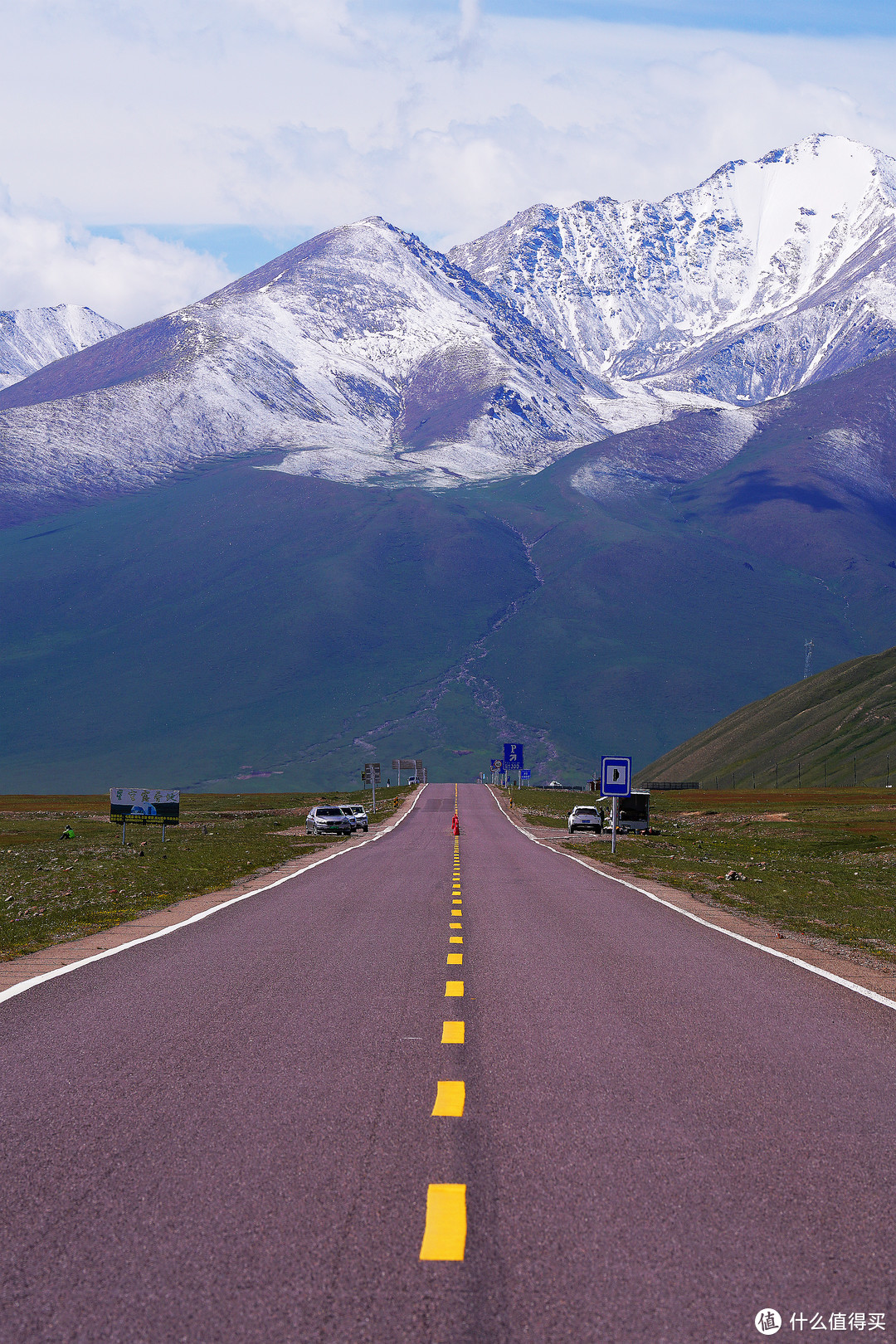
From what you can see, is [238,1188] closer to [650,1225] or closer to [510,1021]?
[650,1225]

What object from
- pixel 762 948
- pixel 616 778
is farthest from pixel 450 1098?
pixel 616 778

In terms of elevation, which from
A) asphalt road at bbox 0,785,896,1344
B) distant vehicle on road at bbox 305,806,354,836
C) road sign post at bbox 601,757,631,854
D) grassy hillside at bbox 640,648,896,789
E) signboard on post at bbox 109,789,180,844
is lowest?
distant vehicle on road at bbox 305,806,354,836

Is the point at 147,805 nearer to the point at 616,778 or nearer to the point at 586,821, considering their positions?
the point at 616,778

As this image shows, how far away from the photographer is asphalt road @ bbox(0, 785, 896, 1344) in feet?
15.5

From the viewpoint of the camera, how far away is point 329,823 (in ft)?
189

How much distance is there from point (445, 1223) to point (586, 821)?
5547cm

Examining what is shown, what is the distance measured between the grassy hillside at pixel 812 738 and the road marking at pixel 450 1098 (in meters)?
106

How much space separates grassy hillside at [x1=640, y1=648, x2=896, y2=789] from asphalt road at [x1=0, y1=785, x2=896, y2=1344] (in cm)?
10318

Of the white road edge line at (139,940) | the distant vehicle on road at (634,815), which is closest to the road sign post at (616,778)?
the white road edge line at (139,940)

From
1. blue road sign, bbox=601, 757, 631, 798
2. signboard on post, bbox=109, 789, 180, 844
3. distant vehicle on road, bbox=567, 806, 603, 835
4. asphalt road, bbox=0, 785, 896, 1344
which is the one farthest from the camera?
distant vehicle on road, bbox=567, 806, 603, 835

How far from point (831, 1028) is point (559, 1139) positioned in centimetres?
407

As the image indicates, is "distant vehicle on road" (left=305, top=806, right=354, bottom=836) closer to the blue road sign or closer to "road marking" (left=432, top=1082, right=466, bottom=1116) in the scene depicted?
the blue road sign

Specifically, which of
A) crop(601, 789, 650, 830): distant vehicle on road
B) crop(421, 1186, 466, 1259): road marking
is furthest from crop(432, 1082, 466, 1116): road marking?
crop(601, 789, 650, 830): distant vehicle on road

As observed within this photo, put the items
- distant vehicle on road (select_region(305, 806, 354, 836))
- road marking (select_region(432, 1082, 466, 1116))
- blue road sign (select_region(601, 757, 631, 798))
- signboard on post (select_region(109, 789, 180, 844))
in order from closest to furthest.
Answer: road marking (select_region(432, 1082, 466, 1116)) < blue road sign (select_region(601, 757, 631, 798)) < signboard on post (select_region(109, 789, 180, 844)) < distant vehicle on road (select_region(305, 806, 354, 836))
